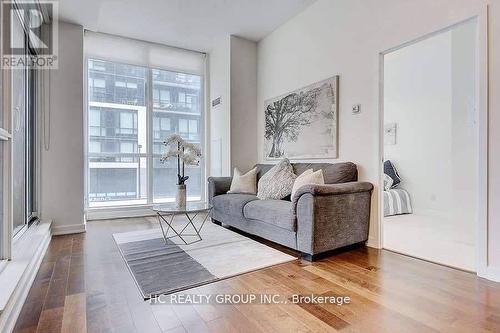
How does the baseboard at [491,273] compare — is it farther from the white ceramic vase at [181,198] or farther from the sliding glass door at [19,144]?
the sliding glass door at [19,144]

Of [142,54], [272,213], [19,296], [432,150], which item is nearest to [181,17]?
[142,54]

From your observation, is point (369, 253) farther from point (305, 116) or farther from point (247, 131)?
point (247, 131)

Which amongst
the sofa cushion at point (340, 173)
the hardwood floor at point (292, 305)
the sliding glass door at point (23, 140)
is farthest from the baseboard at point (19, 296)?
the sofa cushion at point (340, 173)

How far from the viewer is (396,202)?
4.70 meters

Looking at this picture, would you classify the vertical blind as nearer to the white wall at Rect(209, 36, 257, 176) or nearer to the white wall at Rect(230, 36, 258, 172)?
the white wall at Rect(209, 36, 257, 176)

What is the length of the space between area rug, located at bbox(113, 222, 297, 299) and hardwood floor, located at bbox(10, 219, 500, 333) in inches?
4.4

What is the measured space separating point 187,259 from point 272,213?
92 cm

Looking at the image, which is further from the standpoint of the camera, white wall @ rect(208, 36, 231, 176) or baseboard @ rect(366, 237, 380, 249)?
white wall @ rect(208, 36, 231, 176)

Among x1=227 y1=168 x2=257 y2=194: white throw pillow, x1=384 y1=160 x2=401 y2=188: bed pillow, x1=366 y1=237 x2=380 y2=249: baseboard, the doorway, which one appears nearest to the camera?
x1=366 y1=237 x2=380 y2=249: baseboard

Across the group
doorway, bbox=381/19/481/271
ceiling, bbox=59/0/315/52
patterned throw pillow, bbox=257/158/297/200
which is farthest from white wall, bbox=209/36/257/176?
doorway, bbox=381/19/481/271

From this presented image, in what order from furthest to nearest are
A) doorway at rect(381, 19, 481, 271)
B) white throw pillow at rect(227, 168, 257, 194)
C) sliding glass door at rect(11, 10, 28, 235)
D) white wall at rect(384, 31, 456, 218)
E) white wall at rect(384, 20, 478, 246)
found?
white wall at rect(384, 31, 456, 218)
white throw pillow at rect(227, 168, 257, 194)
white wall at rect(384, 20, 478, 246)
doorway at rect(381, 19, 481, 271)
sliding glass door at rect(11, 10, 28, 235)

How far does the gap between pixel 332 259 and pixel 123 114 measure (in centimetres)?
406

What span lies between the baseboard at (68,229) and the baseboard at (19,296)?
49.1 inches

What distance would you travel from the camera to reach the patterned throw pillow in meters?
3.43
